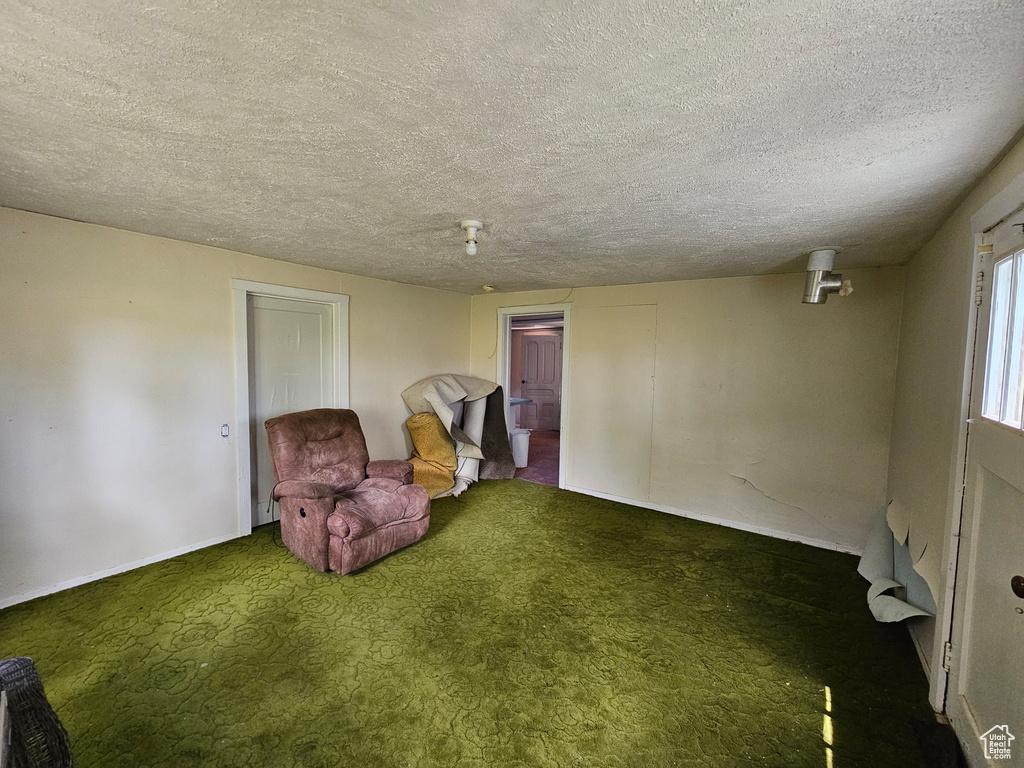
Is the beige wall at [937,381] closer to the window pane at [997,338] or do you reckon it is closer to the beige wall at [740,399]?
the window pane at [997,338]

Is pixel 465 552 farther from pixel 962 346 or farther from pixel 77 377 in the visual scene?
pixel 962 346

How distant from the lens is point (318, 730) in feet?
5.23

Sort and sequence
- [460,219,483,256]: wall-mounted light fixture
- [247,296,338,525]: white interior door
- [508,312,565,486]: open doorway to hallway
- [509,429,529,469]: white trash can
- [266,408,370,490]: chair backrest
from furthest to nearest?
[508,312,565,486]: open doorway to hallway
[509,429,529,469]: white trash can
[247,296,338,525]: white interior door
[266,408,370,490]: chair backrest
[460,219,483,256]: wall-mounted light fixture

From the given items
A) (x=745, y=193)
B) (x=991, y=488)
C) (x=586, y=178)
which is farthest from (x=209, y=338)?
(x=991, y=488)

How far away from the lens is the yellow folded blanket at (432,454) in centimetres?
417

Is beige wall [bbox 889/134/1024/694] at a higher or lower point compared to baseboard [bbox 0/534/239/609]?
higher

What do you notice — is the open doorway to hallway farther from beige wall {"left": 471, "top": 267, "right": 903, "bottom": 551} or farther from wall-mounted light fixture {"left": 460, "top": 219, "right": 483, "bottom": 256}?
wall-mounted light fixture {"left": 460, "top": 219, "right": 483, "bottom": 256}

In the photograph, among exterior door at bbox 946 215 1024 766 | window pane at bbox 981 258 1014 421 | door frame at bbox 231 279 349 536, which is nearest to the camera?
exterior door at bbox 946 215 1024 766

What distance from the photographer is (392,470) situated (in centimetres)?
325

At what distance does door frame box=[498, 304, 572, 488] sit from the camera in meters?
4.43

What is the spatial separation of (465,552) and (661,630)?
4.63ft

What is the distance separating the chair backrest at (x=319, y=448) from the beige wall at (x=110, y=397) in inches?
18.9

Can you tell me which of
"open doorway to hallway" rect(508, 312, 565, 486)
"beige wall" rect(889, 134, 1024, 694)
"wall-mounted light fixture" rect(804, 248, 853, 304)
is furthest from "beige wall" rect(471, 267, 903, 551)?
"open doorway to hallway" rect(508, 312, 565, 486)

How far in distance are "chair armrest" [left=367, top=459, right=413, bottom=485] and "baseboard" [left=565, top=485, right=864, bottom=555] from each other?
198 cm
